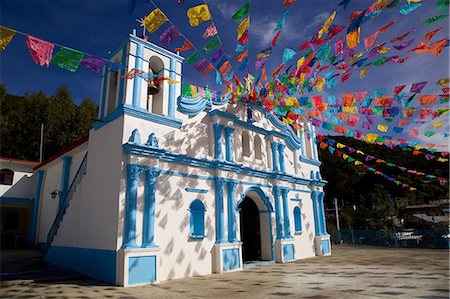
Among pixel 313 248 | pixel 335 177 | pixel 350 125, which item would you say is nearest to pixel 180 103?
pixel 350 125

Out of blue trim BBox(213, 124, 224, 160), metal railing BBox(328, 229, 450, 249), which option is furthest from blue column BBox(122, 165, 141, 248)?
metal railing BBox(328, 229, 450, 249)

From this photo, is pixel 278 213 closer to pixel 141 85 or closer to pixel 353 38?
pixel 141 85

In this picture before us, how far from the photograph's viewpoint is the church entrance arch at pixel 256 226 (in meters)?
12.9

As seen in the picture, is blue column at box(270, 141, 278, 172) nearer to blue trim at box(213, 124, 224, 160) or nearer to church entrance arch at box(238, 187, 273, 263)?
church entrance arch at box(238, 187, 273, 263)

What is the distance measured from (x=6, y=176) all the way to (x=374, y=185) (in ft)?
113

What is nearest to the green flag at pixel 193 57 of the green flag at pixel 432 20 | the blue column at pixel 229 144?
the blue column at pixel 229 144

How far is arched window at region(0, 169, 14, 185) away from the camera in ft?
Result: 57.5

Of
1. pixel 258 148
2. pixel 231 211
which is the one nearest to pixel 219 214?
pixel 231 211

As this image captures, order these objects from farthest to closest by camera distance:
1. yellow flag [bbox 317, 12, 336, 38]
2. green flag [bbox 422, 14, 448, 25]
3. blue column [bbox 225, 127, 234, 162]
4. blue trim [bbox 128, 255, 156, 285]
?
1. blue column [bbox 225, 127, 234, 162]
2. blue trim [bbox 128, 255, 156, 285]
3. yellow flag [bbox 317, 12, 336, 38]
4. green flag [bbox 422, 14, 448, 25]

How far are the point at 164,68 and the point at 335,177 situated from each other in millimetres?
33365

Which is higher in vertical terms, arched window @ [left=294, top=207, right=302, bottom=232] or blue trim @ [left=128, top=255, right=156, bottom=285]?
arched window @ [left=294, top=207, right=302, bottom=232]

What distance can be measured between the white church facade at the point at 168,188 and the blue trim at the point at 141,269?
26 mm

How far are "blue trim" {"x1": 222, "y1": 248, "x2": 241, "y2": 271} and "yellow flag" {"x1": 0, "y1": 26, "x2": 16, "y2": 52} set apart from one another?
8.46 m

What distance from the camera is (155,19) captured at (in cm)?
634
